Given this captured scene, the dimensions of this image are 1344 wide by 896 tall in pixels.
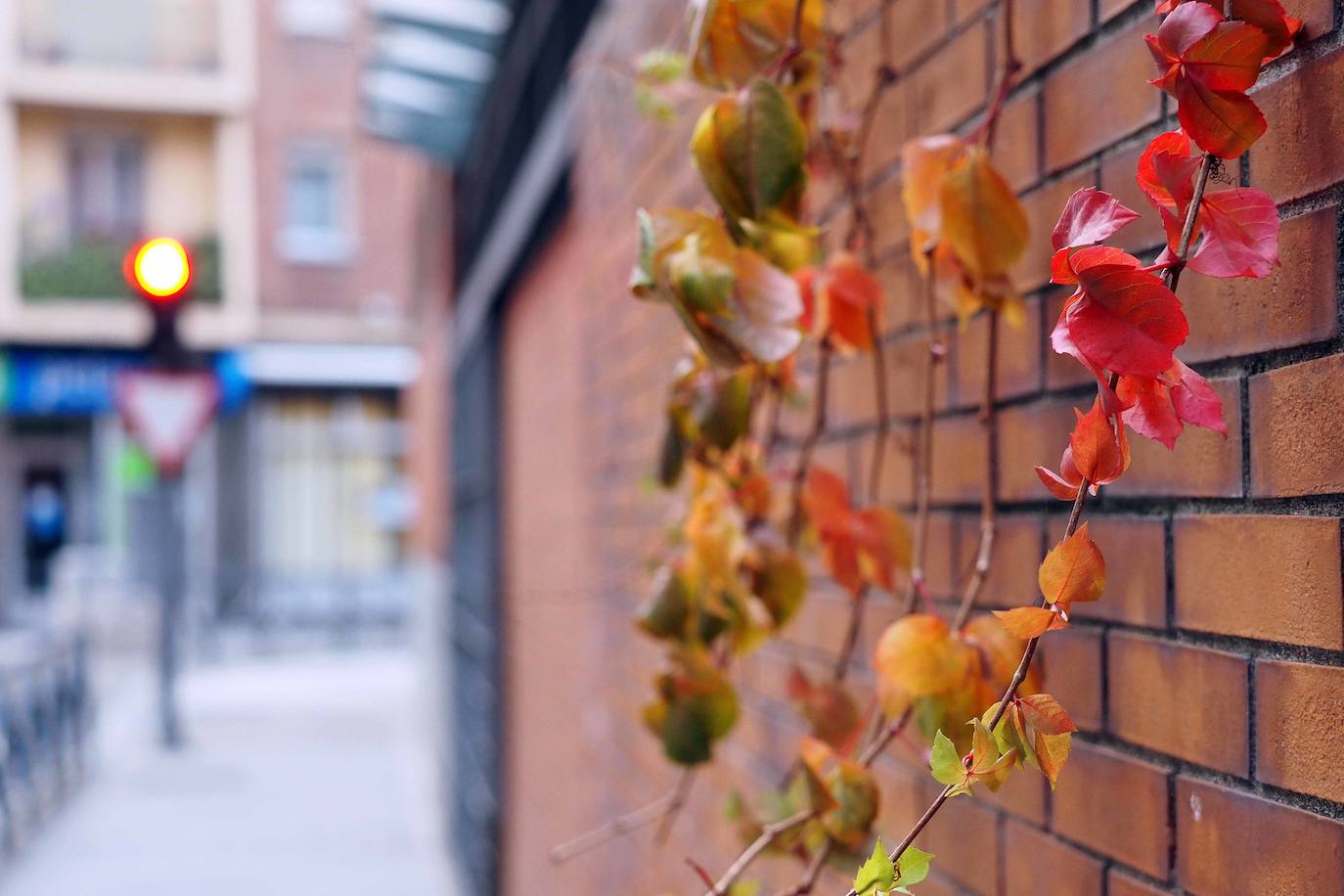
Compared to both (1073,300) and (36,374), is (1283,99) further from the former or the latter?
(36,374)

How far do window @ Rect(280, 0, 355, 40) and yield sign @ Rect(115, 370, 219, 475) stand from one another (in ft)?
46.9

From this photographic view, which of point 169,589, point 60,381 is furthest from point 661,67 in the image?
point 60,381

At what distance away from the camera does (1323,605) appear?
728 millimetres

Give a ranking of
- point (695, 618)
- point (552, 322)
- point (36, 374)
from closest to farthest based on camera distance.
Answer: point (695, 618) → point (552, 322) → point (36, 374)

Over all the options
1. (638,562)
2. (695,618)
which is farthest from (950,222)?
(638,562)

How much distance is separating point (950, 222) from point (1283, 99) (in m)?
0.26

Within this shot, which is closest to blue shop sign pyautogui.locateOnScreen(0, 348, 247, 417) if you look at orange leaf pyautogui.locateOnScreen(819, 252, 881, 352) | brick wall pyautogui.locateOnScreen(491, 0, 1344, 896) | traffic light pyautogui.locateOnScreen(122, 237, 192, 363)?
traffic light pyautogui.locateOnScreen(122, 237, 192, 363)

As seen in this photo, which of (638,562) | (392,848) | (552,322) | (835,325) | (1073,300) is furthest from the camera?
(392,848)

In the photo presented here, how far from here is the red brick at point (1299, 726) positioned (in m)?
0.72

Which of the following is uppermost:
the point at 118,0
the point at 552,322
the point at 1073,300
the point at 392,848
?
the point at 118,0

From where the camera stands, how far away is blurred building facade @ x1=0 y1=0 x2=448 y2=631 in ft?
61.5

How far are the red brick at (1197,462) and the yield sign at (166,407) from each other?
283 inches

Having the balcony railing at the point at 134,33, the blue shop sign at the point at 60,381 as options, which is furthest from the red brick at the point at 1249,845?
the balcony railing at the point at 134,33

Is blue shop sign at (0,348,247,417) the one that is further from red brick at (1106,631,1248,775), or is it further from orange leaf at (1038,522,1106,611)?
orange leaf at (1038,522,1106,611)
